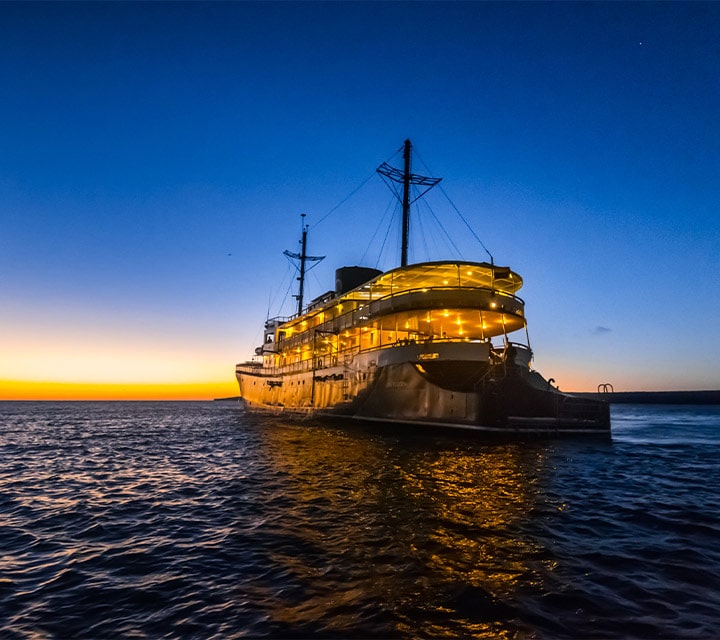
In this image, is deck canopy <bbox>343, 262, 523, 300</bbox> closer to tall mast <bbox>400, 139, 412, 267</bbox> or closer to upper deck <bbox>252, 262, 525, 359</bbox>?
upper deck <bbox>252, 262, 525, 359</bbox>

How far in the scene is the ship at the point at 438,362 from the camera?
800 inches

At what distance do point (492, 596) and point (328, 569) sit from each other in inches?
87.2

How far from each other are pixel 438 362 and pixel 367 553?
1544 centimetres

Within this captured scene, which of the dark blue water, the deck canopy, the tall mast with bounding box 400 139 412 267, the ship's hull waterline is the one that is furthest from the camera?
the tall mast with bounding box 400 139 412 267

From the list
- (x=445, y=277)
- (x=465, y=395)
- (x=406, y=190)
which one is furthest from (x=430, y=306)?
(x=406, y=190)

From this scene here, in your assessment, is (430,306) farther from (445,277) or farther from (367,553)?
(367,553)

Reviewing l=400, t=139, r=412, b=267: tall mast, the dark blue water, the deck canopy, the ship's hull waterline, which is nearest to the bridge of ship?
the deck canopy

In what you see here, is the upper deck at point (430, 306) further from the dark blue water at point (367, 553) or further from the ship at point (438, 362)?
the dark blue water at point (367, 553)

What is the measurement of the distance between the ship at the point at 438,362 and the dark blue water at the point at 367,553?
656cm

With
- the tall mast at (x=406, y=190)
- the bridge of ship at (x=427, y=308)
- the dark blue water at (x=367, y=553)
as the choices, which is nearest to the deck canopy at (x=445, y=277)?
the bridge of ship at (x=427, y=308)

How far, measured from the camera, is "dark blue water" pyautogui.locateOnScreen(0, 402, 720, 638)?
14.7 feet

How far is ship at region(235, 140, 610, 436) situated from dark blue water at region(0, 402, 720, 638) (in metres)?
6.56

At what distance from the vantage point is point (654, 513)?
8641mm

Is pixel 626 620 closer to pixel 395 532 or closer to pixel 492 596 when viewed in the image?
pixel 492 596
